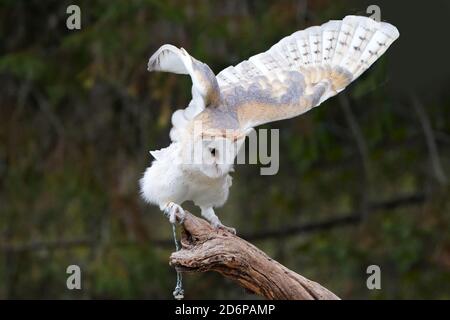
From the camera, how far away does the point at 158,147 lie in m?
7.96

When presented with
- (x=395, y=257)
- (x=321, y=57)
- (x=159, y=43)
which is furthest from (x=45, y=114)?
(x=321, y=57)

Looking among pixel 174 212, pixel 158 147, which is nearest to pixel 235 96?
pixel 174 212

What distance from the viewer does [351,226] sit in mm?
8641

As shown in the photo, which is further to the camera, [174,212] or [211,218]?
[211,218]

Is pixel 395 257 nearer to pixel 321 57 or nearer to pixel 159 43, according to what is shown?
pixel 159 43

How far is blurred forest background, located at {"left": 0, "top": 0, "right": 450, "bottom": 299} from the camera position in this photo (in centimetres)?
749

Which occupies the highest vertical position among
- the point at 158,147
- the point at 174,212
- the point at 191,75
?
the point at 158,147

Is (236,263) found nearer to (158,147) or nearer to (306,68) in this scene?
(306,68)

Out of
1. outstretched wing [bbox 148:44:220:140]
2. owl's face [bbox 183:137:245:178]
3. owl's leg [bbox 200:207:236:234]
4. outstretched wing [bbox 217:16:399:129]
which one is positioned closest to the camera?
owl's face [bbox 183:137:245:178]

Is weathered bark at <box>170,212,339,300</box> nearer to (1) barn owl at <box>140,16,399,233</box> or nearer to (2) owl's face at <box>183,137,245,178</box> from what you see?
(1) barn owl at <box>140,16,399,233</box>

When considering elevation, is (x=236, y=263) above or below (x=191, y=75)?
below

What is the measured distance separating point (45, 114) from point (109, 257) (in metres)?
1.25

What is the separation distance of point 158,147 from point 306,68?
2.97 metres

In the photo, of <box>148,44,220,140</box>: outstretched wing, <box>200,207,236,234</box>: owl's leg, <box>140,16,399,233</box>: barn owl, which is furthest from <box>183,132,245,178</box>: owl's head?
<box>200,207,236,234</box>: owl's leg
